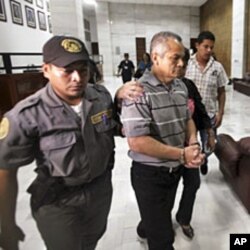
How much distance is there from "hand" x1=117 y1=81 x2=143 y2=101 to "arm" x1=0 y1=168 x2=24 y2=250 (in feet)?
1.90

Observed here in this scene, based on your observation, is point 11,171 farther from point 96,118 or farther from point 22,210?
point 22,210

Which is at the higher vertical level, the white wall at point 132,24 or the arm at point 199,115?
the white wall at point 132,24

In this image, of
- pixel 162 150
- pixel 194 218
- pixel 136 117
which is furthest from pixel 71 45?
pixel 194 218

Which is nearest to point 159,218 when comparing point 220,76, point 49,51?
point 49,51

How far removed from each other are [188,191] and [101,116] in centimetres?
101

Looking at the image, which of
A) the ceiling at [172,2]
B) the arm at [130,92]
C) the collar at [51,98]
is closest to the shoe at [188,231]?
the arm at [130,92]

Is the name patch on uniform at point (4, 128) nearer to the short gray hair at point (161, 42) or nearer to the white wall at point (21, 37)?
the short gray hair at point (161, 42)

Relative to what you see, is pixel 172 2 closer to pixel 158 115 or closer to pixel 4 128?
pixel 158 115

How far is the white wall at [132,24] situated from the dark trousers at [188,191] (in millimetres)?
16420

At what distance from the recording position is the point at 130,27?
57.7ft

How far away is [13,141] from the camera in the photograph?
3.05 ft

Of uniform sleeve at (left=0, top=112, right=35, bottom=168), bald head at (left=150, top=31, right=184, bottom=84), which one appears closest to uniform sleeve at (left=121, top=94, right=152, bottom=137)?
bald head at (left=150, top=31, right=184, bottom=84)

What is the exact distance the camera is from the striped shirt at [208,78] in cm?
243

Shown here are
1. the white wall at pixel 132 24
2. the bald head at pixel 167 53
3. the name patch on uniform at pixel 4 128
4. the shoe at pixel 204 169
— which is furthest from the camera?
the white wall at pixel 132 24
